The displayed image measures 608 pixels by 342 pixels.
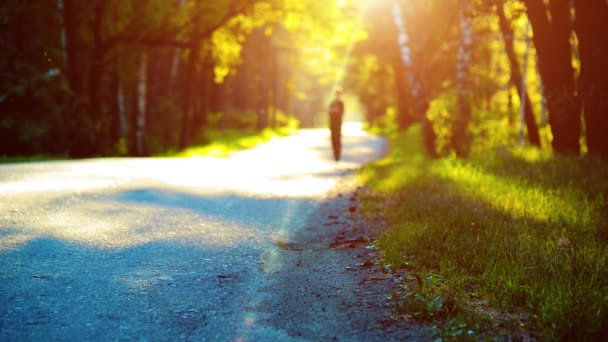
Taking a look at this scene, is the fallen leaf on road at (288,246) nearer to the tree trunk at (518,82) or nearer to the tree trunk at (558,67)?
the tree trunk at (558,67)

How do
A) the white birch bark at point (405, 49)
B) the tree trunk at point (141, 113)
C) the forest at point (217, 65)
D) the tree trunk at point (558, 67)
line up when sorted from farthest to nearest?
the tree trunk at point (141, 113) → the white birch bark at point (405, 49) → the forest at point (217, 65) → the tree trunk at point (558, 67)

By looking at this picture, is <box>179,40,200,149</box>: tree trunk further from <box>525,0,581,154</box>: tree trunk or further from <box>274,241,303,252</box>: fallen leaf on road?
<box>274,241,303,252</box>: fallen leaf on road

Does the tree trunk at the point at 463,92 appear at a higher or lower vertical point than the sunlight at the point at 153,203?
higher

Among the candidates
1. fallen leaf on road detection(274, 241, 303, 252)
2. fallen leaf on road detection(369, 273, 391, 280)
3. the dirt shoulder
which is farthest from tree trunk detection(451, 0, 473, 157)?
fallen leaf on road detection(369, 273, 391, 280)

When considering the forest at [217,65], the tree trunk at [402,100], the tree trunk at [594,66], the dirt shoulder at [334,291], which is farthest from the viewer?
the tree trunk at [402,100]

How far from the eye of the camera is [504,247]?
5453 mm

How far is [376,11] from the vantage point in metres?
38.1

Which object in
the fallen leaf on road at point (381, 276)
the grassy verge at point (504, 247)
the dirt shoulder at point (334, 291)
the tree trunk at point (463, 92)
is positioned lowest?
the dirt shoulder at point (334, 291)

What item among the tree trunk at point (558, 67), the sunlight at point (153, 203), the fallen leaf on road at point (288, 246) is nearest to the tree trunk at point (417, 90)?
the sunlight at point (153, 203)

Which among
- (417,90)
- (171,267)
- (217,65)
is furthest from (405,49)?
(171,267)

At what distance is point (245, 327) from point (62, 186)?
6678 mm

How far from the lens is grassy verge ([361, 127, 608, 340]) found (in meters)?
3.92

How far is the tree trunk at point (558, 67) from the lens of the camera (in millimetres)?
11766

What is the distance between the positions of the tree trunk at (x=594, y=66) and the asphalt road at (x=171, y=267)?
5314 mm
